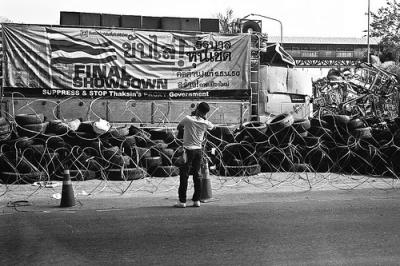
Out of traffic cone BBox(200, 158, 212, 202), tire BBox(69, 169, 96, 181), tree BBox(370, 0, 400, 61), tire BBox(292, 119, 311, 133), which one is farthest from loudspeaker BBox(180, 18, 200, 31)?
tree BBox(370, 0, 400, 61)

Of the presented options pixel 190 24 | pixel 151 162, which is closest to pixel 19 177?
pixel 151 162

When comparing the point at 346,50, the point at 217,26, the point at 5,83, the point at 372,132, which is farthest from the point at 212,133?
the point at 346,50

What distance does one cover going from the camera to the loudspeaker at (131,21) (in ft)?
48.2

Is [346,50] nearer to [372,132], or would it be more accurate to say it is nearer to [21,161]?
[372,132]

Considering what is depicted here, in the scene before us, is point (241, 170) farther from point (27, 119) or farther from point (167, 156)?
point (27, 119)

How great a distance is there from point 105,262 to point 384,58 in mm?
33198

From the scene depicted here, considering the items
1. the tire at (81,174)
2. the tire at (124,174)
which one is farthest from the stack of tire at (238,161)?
the tire at (81,174)

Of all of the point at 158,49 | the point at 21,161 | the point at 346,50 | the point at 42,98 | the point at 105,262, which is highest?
the point at 346,50

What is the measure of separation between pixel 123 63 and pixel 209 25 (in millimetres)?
2757

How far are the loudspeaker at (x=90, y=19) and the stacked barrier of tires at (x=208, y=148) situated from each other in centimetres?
296

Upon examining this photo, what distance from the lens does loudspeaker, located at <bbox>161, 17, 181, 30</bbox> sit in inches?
586

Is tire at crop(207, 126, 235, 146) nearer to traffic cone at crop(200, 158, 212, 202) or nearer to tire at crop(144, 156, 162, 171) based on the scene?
tire at crop(144, 156, 162, 171)

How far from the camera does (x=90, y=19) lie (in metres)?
14.4

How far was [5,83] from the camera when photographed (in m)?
13.7
